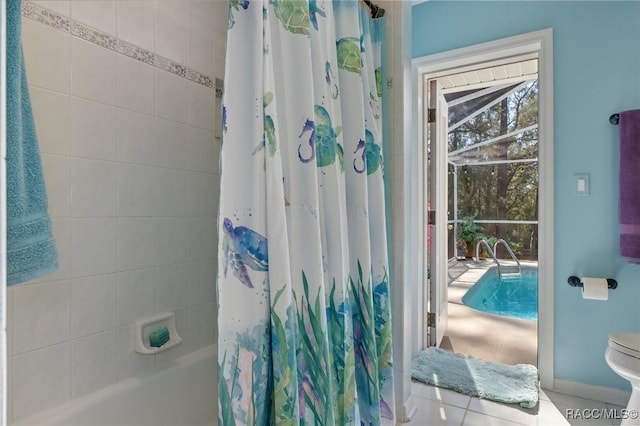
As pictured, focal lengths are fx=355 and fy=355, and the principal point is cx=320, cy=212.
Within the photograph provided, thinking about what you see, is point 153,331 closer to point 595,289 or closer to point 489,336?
point 595,289

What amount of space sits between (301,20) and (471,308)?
12.5 feet

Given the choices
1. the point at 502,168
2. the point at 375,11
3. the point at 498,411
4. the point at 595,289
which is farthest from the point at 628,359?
the point at 502,168

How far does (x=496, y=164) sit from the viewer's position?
22.2ft

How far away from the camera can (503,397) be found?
203 cm

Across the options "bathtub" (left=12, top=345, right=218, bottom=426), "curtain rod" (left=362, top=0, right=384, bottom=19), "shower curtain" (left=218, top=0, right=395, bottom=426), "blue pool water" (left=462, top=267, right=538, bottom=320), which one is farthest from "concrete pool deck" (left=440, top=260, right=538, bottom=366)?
"curtain rod" (left=362, top=0, right=384, bottom=19)

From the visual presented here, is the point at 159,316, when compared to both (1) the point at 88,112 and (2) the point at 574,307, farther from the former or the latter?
(2) the point at 574,307

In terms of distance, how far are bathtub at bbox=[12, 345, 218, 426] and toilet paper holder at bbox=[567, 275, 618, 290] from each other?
78.5 inches

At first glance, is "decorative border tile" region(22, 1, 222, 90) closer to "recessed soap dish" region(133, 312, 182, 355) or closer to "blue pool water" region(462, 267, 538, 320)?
"recessed soap dish" region(133, 312, 182, 355)

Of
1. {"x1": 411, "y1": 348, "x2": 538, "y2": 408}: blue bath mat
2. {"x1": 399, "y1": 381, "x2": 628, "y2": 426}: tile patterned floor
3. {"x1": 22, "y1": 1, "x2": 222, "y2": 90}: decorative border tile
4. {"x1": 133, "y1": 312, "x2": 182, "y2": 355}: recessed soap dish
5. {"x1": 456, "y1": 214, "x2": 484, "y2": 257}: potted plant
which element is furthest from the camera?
{"x1": 456, "y1": 214, "x2": 484, "y2": 257}: potted plant

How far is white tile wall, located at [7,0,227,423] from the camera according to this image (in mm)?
1144

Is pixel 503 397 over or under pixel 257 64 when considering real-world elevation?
under

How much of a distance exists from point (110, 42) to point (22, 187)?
26.7 inches

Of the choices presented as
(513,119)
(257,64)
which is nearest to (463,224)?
(513,119)

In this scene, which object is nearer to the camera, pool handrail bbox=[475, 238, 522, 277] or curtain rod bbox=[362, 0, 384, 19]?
curtain rod bbox=[362, 0, 384, 19]
